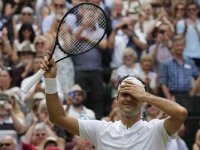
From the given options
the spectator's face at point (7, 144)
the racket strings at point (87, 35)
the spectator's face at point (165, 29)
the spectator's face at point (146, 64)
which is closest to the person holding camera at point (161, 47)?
the spectator's face at point (165, 29)

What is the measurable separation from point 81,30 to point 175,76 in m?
6.73

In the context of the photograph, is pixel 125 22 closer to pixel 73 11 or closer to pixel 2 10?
pixel 2 10

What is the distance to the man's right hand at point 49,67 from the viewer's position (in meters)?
6.94

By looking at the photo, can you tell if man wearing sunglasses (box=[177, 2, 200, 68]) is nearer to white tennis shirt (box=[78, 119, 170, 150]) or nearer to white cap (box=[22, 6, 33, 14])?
white cap (box=[22, 6, 33, 14])

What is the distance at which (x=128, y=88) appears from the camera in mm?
6805

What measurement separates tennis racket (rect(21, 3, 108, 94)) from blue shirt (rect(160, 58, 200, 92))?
6.65 m

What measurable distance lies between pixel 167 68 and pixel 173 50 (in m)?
0.42

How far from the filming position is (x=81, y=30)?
805 cm

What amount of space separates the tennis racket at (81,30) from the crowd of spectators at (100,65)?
3.24 meters

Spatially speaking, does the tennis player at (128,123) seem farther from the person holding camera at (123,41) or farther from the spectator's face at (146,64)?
the person holding camera at (123,41)

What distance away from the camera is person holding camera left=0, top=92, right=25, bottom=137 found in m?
11.7

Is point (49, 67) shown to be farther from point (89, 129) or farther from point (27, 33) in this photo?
point (27, 33)

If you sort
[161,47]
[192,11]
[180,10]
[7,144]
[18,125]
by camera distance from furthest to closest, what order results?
[180,10], [192,11], [161,47], [18,125], [7,144]

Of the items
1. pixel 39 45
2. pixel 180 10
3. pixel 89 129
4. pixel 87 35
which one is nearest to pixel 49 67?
pixel 89 129
